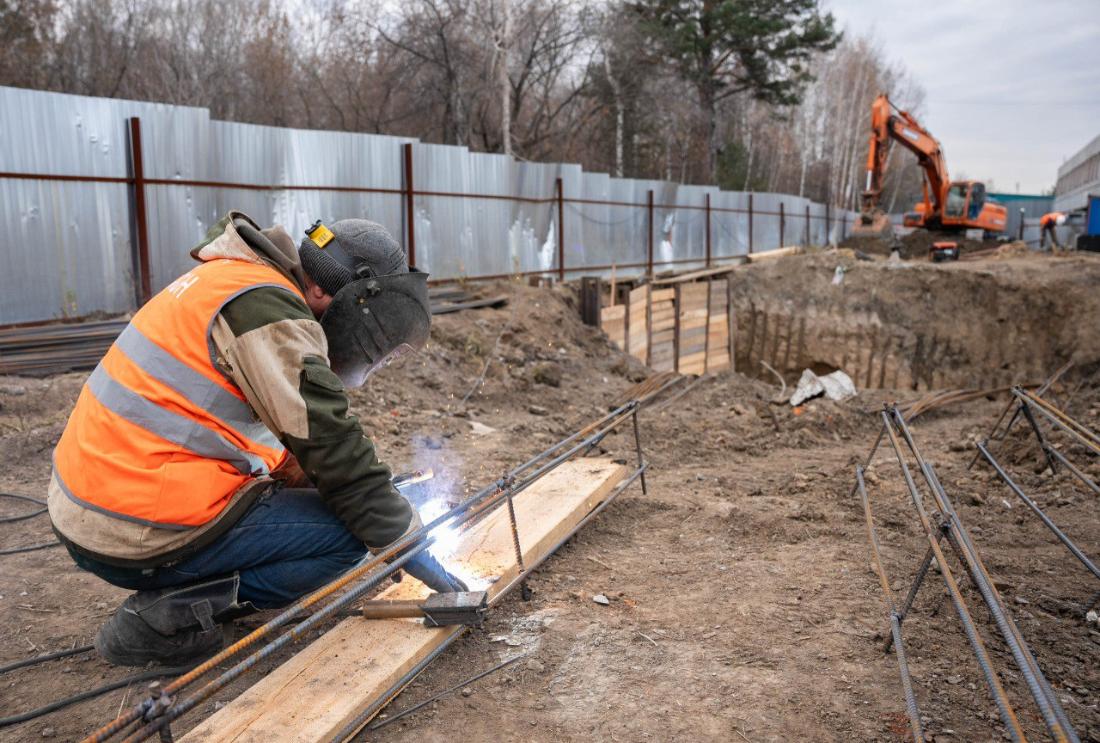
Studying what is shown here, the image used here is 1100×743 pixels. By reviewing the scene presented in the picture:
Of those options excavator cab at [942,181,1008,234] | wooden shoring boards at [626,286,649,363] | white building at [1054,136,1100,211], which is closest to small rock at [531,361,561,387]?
wooden shoring boards at [626,286,649,363]

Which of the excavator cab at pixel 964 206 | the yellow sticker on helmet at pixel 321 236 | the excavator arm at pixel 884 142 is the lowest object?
the yellow sticker on helmet at pixel 321 236

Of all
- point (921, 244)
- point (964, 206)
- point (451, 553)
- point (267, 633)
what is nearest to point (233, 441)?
point (267, 633)

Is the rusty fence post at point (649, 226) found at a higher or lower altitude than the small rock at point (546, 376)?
higher

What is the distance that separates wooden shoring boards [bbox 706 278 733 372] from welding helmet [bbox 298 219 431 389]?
14.5 m

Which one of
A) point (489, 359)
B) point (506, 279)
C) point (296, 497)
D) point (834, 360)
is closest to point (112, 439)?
point (296, 497)

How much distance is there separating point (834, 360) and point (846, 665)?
15.0m

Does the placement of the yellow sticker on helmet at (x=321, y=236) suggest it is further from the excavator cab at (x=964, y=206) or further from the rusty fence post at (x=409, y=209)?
the excavator cab at (x=964, y=206)

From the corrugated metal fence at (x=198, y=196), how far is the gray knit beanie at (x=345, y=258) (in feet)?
21.5

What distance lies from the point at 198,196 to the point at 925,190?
73.3 feet

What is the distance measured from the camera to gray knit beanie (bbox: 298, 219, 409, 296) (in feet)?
9.30

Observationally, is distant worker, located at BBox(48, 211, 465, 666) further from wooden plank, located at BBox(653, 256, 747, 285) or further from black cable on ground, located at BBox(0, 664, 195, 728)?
wooden plank, located at BBox(653, 256, 747, 285)

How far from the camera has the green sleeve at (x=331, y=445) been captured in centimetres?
245

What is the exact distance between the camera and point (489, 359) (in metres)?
9.48

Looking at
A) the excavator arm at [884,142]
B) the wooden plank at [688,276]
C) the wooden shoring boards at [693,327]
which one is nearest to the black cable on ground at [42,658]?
the wooden plank at [688,276]
